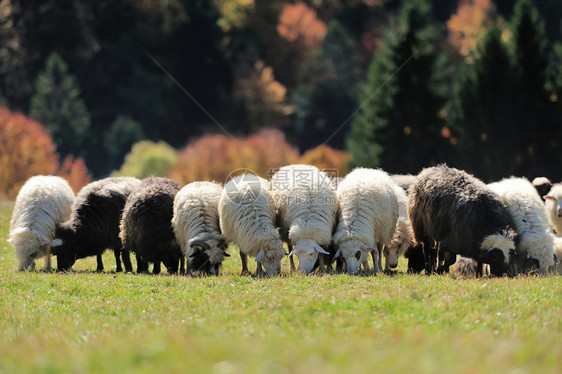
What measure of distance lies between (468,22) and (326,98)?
53.0ft

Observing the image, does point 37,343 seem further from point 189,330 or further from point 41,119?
point 41,119

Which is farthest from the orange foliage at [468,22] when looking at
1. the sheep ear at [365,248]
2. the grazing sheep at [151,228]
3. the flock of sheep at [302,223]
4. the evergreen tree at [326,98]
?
the sheep ear at [365,248]

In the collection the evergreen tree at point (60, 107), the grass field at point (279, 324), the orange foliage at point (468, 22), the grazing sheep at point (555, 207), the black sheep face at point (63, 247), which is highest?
the orange foliage at point (468, 22)

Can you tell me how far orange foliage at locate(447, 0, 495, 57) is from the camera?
69.6 meters

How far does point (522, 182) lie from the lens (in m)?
16.4

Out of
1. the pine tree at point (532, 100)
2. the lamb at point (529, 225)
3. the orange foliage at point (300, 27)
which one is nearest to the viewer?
the lamb at point (529, 225)

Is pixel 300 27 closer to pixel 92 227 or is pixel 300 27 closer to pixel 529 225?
pixel 92 227

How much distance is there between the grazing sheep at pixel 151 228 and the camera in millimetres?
15633

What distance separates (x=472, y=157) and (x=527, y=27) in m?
7.52

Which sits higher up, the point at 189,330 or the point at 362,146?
the point at 362,146

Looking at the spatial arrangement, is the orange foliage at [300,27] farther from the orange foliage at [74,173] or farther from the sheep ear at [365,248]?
the sheep ear at [365,248]

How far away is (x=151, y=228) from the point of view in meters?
15.6

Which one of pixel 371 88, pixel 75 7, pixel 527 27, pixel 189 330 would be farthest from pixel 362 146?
pixel 189 330

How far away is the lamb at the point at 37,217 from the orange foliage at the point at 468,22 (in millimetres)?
57218
